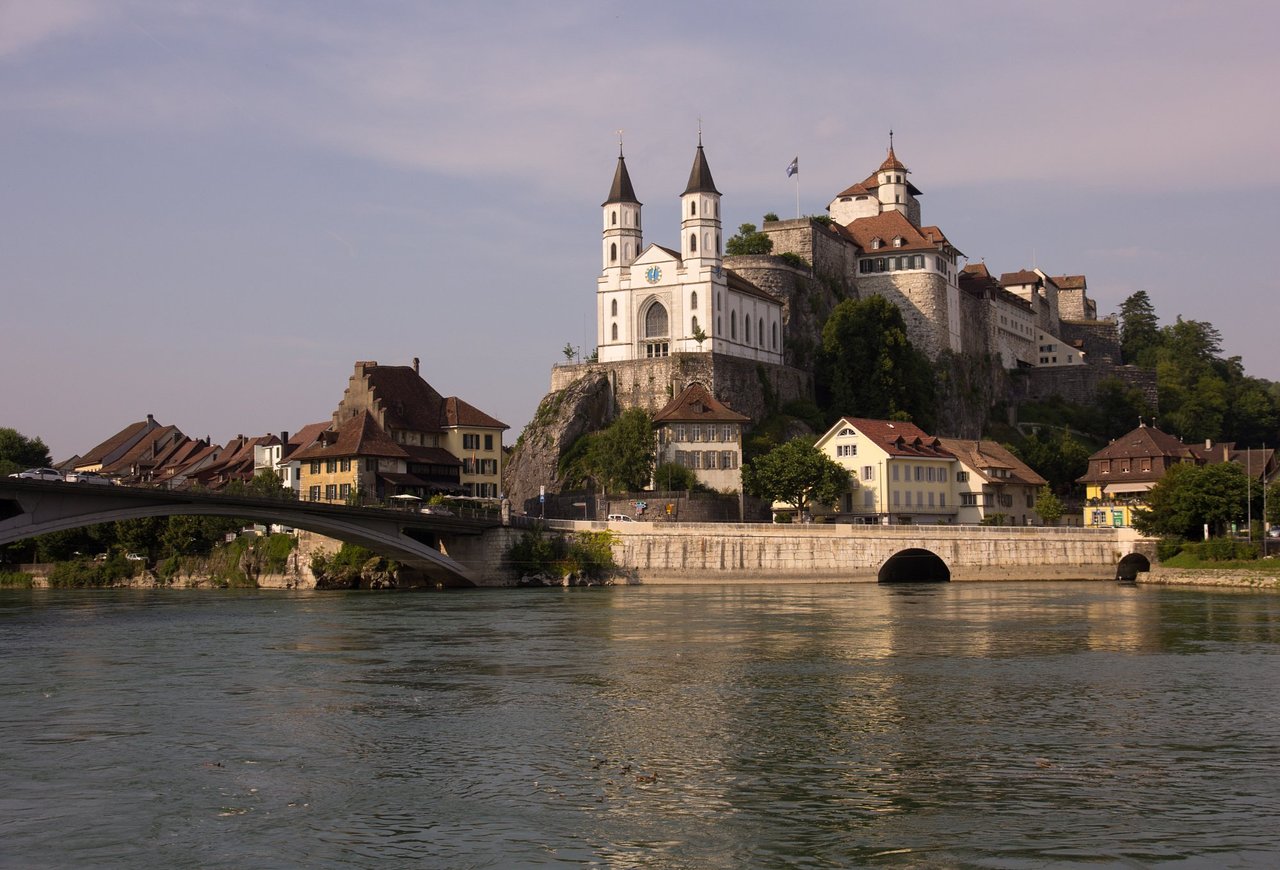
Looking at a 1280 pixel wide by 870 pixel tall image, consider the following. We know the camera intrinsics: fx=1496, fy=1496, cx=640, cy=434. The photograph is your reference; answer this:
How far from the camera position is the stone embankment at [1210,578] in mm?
68188

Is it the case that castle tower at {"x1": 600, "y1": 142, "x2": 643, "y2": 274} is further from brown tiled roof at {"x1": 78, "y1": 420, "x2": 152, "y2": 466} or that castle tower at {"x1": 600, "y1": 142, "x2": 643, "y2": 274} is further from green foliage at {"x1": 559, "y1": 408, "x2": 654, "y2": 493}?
brown tiled roof at {"x1": 78, "y1": 420, "x2": 152, "y2": 466}

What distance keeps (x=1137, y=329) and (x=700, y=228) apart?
81.8 meters

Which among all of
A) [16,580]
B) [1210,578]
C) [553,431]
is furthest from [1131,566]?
[16,580]

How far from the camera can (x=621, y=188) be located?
111 metres

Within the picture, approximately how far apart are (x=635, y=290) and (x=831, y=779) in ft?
277

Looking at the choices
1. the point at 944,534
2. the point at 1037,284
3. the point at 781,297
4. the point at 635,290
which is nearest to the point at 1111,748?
the point at 944,534

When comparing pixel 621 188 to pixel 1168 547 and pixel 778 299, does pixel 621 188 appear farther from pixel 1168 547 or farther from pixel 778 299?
pixel 1168 547

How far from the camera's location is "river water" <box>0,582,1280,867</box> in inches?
813

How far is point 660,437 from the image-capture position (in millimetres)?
95875

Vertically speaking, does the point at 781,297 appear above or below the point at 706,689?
above

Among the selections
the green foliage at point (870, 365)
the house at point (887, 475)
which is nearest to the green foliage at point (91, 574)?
the house at point (887, 475)

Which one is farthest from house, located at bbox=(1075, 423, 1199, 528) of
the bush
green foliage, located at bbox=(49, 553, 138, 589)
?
green foliage, located at bbox=(49, 553, 138, 589)

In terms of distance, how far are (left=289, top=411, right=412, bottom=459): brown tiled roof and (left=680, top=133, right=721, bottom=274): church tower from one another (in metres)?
25.6

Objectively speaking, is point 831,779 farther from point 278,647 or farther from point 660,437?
point 660,437
